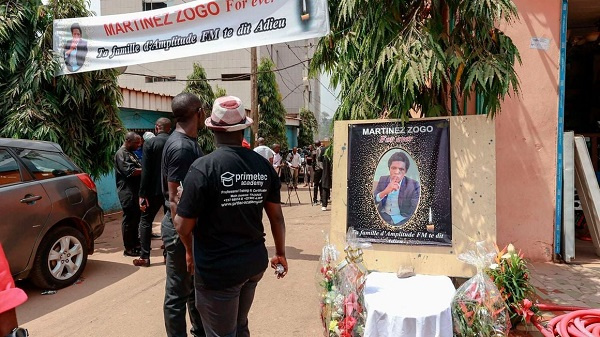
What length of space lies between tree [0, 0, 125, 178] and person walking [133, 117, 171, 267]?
2.25m

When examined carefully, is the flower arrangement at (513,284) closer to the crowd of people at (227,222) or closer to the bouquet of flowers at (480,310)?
the bouquet of flowers at (480,310)

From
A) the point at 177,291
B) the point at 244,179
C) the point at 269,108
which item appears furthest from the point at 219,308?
the point at 269,108

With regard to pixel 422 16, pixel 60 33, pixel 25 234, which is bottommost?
pixel 25 234

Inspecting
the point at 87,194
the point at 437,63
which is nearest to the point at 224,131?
the point at 437,63

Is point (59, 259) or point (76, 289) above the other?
point (59, 259)

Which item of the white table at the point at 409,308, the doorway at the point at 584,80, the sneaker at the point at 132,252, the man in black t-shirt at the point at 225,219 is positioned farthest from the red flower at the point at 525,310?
the sneaker at the point at 132,252

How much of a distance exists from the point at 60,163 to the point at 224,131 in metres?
3.68

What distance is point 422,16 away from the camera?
3.28m

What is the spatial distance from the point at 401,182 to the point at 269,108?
1598 cm

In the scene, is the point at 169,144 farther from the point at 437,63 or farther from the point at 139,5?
the point at 139,5

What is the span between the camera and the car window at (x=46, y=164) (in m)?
4.61

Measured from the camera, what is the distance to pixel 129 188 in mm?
5961

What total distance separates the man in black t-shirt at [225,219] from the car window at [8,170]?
301cm

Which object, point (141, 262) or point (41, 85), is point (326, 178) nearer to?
point (141, 262)
